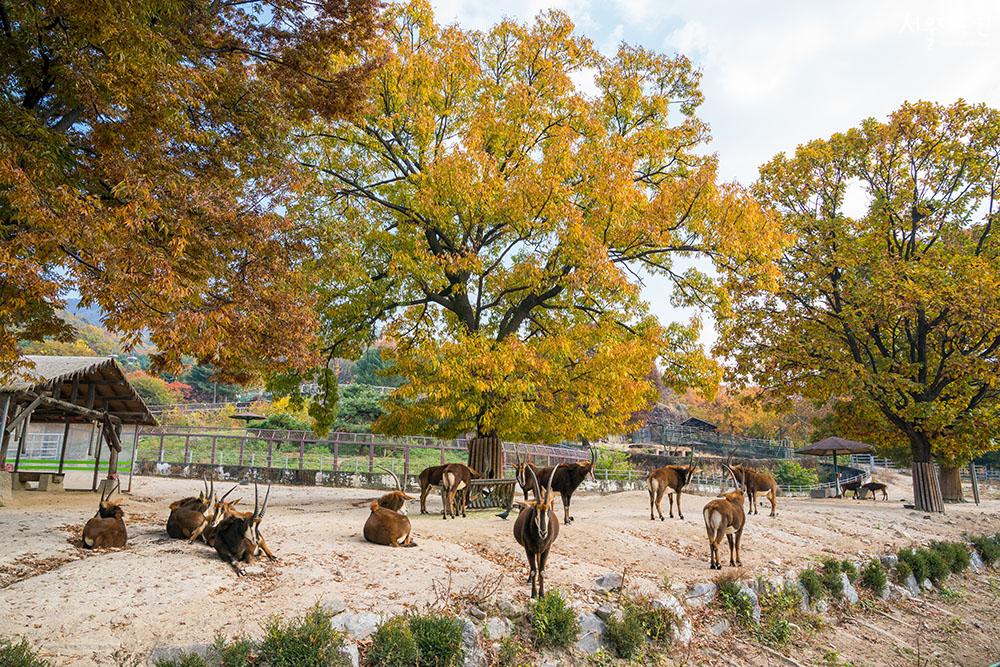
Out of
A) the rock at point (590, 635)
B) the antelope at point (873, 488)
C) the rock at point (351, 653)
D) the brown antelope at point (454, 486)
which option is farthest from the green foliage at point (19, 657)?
the antelope at point (873, 488)

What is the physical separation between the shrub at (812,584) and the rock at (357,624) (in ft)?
25.3

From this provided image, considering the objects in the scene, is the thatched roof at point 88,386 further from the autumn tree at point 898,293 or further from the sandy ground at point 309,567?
the autumn tree at point 898,293

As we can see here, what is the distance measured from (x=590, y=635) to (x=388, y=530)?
3473 millimetres

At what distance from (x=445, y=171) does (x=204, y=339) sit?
8.13m

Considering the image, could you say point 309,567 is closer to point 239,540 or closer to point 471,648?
point 239,540

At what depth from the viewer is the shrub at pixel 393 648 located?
605 centimetres

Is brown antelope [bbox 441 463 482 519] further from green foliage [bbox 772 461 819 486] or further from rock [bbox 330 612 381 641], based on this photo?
green foliage [bbox 772 461 819 486]

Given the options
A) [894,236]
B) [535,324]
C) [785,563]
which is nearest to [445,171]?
[535,324]

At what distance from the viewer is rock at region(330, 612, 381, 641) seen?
21.0ft

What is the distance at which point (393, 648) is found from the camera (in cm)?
613

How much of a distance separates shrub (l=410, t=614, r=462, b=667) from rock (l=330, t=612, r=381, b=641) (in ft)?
1.39

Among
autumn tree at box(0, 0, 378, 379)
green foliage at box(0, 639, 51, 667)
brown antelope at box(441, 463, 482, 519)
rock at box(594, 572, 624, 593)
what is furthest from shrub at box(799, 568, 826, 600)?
green foliage at box(0, 639, 51, 667)

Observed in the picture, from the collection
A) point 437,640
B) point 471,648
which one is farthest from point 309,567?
point 471,648

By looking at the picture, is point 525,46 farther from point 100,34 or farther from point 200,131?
point 100,34
